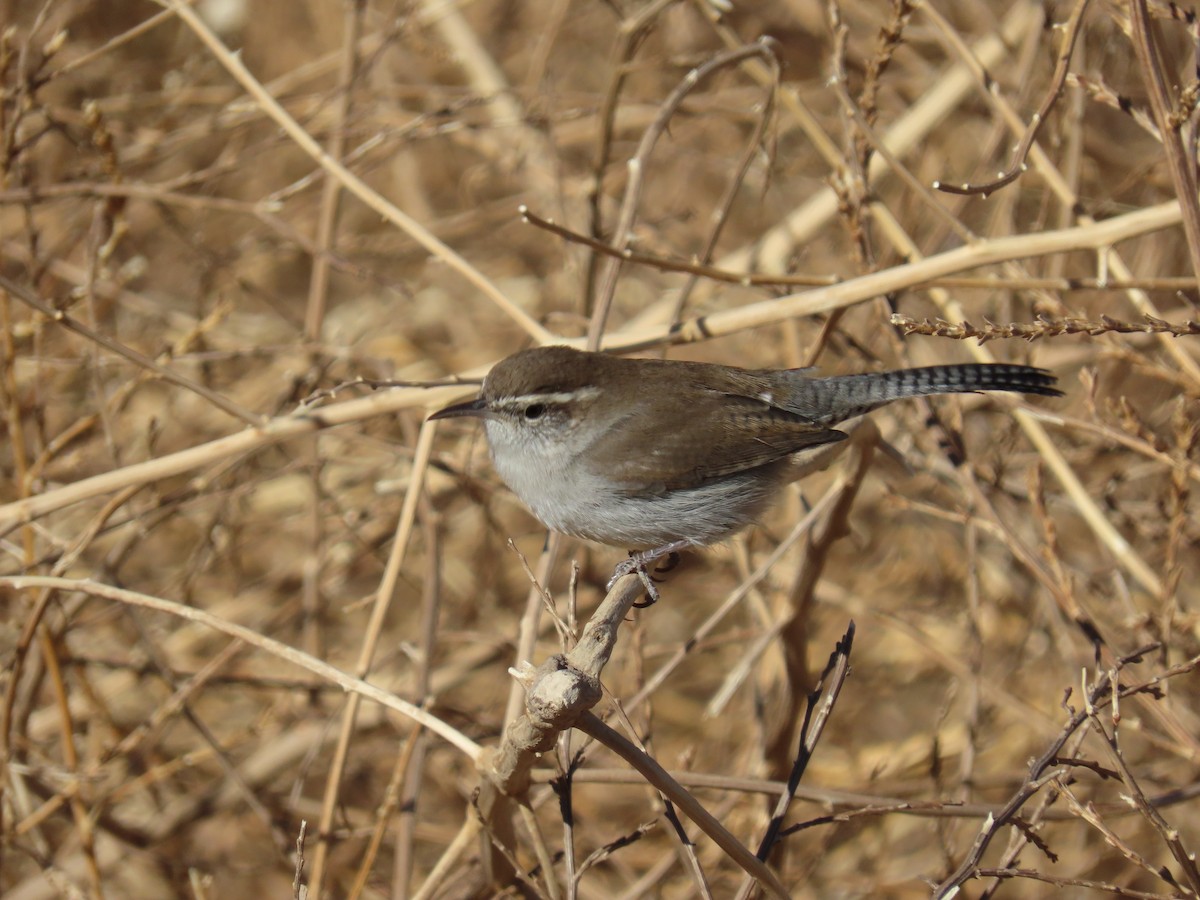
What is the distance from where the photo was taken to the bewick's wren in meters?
3.58

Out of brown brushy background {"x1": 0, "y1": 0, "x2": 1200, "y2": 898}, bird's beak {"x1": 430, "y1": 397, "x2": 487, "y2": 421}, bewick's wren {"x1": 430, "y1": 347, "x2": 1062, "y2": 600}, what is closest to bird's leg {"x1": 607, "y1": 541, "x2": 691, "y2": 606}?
bewick's wren {"x1": 430, "y1": 347, "x2": 1062, "y2": 600}

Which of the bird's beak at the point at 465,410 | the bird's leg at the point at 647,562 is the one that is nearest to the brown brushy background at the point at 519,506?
the bird's leg at the point at 647,562

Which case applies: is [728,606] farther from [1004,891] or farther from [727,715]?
[1004,891]

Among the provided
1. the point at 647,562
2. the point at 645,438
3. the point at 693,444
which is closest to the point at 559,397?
the point at 645,438

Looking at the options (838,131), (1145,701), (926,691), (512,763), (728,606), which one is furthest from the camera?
(838,131)

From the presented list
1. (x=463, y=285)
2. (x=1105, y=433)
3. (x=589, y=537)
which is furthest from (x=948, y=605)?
(x=463, y=285)

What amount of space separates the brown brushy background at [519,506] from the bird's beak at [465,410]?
10.8 inches

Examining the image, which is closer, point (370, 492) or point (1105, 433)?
point (1105, 433)

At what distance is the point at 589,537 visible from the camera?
353 cm

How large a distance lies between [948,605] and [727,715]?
53.1 inches

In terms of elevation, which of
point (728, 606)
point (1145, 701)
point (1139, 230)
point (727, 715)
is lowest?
point (727, 715)

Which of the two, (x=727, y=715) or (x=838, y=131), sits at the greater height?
(x=838, y=131)

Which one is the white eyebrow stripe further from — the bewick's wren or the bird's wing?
the bird's wing

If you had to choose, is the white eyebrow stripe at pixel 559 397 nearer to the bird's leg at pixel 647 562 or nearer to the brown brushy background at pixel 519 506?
the brown brushy background at pixel 519 506
